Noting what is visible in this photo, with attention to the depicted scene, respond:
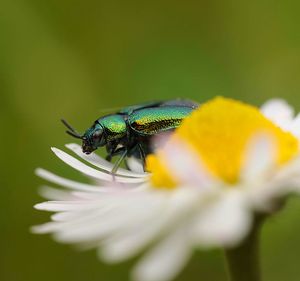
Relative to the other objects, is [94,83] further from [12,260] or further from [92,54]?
[12,260]

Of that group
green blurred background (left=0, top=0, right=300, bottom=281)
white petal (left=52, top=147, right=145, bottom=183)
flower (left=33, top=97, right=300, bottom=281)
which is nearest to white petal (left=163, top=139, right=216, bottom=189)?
flower (left=33, top=97, right=300, bottom=281)

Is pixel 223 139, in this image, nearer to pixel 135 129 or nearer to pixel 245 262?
pixel 245 262

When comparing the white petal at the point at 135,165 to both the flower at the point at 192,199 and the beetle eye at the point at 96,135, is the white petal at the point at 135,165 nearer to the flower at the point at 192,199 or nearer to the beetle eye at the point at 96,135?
the beetle eye at the point at 96,135

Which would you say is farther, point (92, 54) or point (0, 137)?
point (92, 54)

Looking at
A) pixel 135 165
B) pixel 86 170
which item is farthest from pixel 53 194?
A: pixel 135 165

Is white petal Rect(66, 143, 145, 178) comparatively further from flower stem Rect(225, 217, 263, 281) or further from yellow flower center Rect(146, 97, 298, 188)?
flower stem Rect(225, 217, 263, 281)

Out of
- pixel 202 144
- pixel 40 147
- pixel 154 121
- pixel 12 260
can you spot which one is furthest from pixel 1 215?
pixel 202 144

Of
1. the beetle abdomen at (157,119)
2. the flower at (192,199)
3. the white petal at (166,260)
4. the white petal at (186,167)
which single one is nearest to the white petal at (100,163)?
the beetle abdomen at (157,119)
